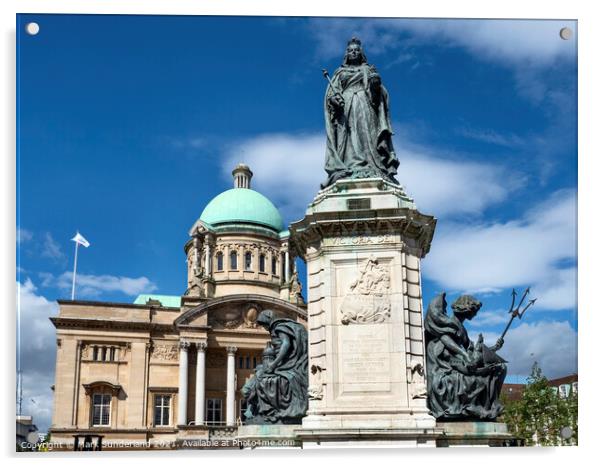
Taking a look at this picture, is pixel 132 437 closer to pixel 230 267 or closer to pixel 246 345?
pixel 246 345

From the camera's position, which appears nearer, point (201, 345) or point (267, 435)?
point (267, 435)

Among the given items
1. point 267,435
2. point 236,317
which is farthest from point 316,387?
point 236,317

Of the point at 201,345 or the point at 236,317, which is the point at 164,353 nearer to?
the point at 201,345

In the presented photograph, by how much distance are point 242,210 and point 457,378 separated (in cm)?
5359

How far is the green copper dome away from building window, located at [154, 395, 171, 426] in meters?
16.5

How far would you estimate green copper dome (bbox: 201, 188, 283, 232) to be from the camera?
63.4 meters

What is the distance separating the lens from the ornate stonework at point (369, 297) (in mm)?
10586

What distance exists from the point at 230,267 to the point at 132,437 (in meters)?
16.6

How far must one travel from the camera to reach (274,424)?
432 inches

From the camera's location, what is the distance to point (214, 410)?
53.2 m

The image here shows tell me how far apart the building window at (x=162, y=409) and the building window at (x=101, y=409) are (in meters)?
3.25

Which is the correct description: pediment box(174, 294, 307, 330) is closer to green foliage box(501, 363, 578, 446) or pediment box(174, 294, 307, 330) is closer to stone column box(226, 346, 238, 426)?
stone column box(226, 346, 238, 426)

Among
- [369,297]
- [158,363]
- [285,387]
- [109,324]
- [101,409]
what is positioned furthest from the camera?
[158,363]

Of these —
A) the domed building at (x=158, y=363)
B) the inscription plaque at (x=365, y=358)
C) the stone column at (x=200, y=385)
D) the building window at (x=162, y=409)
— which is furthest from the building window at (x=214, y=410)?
the inscription plaque at (x=365, y=358)
